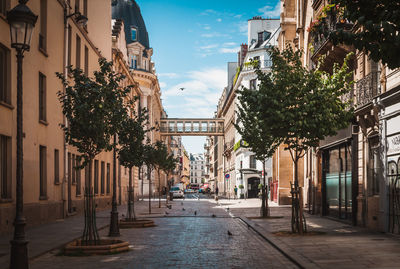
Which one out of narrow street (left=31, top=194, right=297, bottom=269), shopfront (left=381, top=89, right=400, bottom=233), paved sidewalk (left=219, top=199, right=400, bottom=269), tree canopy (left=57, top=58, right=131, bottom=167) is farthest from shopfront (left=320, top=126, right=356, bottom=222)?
tree canopy (left=57, top=58, right=131, bottom=167)

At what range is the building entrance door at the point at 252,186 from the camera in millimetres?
62781

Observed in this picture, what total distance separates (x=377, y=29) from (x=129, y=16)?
65587mm

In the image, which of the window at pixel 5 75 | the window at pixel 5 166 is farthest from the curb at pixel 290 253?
the window at pixel 5 75

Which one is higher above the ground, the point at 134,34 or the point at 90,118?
the point at 134,34

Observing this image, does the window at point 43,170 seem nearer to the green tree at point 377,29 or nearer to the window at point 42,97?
the window at point 42,97

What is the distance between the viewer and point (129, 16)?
7012cm

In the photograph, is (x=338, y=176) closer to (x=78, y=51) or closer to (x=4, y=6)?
(x=4, y=6)

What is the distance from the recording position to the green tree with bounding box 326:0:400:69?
654 centimetres

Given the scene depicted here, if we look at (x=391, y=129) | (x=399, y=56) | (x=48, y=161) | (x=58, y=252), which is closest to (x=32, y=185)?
(x=48, y=161)

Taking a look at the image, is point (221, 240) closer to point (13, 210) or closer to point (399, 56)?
point (13, 210)

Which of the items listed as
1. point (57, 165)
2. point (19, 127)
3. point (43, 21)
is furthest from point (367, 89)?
point (57, 165)

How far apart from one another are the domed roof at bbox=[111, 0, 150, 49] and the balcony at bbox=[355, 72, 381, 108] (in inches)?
2035

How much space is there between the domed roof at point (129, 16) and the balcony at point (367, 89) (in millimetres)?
51685

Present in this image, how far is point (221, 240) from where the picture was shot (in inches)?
623
